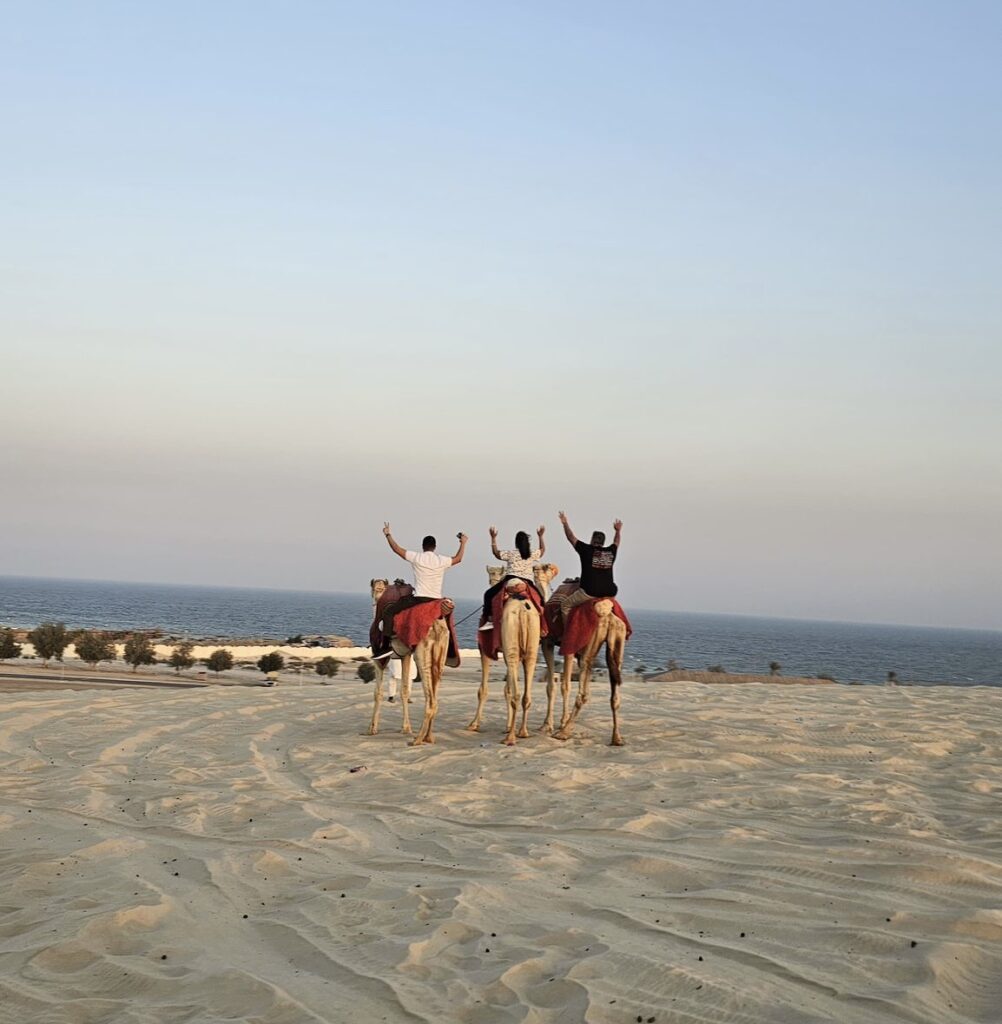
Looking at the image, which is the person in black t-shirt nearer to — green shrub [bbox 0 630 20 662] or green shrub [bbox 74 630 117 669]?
green shrub [bbox 74 630 117 669]

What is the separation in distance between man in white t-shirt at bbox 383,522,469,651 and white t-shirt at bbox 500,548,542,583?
0.64 metres

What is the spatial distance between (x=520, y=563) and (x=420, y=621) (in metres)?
1.57

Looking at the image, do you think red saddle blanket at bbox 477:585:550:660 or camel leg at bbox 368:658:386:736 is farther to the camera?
camel leg at bbox 368:658:386:736

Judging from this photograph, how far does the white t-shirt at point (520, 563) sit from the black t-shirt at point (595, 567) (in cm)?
75

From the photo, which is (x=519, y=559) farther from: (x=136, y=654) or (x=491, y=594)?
(x=136, y=654)

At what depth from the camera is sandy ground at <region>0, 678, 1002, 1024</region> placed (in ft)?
15.6

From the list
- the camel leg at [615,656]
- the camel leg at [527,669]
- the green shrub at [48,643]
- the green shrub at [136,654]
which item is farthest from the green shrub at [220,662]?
the camel leg at [615,656]

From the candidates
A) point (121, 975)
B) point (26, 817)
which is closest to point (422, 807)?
point (26, 817)

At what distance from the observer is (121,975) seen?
5.08m

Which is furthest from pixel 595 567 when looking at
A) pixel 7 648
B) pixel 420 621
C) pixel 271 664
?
pixel 7 648

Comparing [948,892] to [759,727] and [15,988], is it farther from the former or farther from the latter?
[759,727]

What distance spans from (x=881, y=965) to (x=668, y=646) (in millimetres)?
128987

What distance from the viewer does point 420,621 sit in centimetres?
1298

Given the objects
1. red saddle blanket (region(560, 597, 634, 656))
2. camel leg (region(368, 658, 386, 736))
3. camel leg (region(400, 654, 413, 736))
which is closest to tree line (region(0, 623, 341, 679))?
camel leg (region(368, 658, 386, 736))
